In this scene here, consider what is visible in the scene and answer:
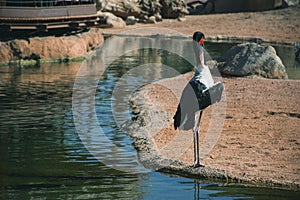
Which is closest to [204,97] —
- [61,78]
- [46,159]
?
[46,159]

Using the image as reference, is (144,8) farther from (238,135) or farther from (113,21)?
(238,135)

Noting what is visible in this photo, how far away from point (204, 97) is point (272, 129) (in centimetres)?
240

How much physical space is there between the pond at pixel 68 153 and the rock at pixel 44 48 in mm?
3053

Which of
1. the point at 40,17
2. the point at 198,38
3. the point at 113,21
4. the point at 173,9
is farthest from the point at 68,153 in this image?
the point at 173,9

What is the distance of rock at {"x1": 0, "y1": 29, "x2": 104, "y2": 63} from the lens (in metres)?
19.8

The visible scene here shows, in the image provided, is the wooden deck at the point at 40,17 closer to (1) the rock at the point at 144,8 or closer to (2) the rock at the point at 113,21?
(2) the rock at the point at 113,21

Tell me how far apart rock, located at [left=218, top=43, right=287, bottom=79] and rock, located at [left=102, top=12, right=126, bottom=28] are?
54.3 ft

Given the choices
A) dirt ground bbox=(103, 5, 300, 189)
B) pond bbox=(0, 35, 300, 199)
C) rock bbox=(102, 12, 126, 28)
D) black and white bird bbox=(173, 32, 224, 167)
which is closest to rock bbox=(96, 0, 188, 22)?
rock bbox=(102, 12, 126, 28)

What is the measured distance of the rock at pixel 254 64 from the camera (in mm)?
14672

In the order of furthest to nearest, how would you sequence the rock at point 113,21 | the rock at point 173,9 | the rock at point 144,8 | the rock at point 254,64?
1. the rock at point 173,9
2. the rock at point 144,8
3. the rock at point 113,21
4. the rock at point 254,64

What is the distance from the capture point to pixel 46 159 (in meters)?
9.13

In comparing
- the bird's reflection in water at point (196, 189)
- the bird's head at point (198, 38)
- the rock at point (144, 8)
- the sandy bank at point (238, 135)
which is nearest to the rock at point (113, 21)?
the rock at point (144, 8)

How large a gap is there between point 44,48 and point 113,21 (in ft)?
37.6

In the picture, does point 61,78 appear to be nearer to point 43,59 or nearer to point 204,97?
point 43,59
